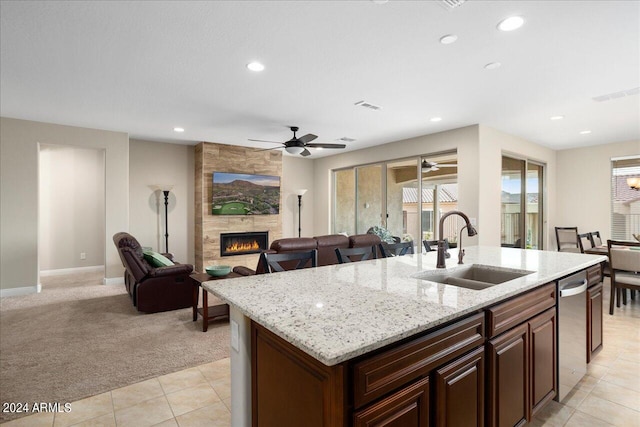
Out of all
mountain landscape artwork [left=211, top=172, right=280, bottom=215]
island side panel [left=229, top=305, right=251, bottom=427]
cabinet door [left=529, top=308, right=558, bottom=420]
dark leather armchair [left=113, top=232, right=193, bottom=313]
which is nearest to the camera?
island side panel [left=229, top=305, right=251, bottom=427]

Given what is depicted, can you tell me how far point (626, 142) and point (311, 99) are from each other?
6442 millimetres

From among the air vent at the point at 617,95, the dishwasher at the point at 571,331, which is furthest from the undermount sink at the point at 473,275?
the air vent at the point at 617,95

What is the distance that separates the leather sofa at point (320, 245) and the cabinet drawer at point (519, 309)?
93.1 inches

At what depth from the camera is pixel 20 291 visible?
5.04 m

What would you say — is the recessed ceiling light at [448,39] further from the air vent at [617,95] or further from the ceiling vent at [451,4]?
the air vent at [617,95]

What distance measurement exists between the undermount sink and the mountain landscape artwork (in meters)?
5.42

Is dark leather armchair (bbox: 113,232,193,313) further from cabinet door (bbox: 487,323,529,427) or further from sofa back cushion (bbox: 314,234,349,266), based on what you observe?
cabinet door (bbox: 487,323,529,427)

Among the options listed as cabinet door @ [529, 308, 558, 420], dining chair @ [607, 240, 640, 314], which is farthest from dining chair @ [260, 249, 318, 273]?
dining chair @ [607, 240, 640, 314]

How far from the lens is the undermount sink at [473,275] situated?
6.87ft

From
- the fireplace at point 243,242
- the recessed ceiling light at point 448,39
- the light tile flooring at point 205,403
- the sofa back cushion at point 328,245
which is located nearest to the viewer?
the light tile flooring at point 205,403

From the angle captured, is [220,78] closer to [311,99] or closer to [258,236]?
[311,99]

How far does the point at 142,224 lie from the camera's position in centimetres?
654

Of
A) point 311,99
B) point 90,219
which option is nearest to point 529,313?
point 311,99

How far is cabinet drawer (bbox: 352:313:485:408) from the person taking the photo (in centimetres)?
103
